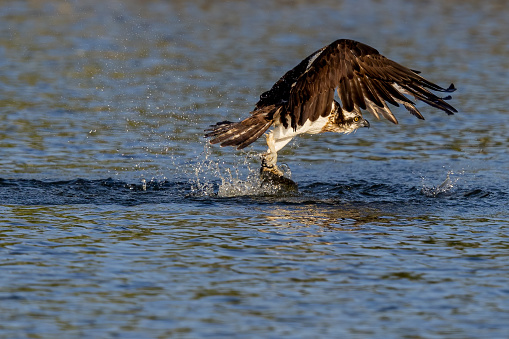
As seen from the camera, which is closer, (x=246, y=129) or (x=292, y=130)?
(x=246, y=129)

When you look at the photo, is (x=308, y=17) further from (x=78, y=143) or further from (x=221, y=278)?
(x=221, y=278)

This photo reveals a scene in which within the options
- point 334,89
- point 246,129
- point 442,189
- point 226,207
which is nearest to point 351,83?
point 334,89

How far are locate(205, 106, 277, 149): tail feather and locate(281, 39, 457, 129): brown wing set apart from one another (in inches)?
15.5

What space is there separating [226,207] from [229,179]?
4.92ft

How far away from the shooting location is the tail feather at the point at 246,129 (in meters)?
8.95

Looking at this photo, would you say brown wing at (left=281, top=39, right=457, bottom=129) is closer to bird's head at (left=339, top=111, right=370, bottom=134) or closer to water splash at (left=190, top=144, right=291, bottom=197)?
bird's head at (left=339, top=111, right=370, bottom=134)

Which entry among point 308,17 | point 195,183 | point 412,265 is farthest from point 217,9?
point 412,265

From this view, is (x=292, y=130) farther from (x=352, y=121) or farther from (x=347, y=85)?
(x=347, y=85)

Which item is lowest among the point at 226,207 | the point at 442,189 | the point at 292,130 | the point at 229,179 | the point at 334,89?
the point at 226,207

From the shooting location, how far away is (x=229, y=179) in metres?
10.4

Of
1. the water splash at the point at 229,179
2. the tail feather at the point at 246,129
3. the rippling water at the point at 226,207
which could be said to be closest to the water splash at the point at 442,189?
the rippling water at the point at 226,207

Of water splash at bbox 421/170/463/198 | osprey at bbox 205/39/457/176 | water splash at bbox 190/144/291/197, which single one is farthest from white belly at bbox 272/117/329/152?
water splash at bbox 421/170/463/198

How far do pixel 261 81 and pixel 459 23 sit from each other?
9.58 m

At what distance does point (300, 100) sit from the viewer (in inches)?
341
